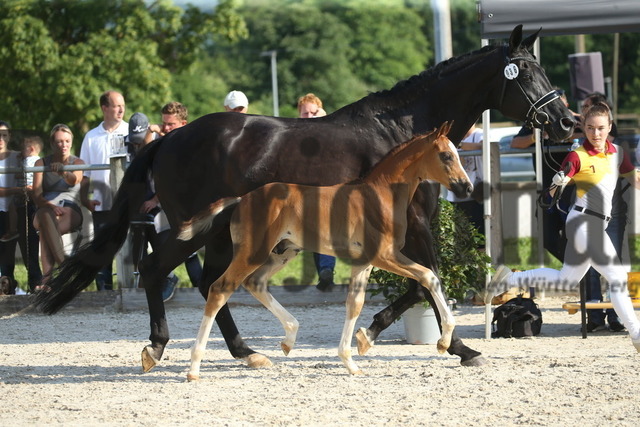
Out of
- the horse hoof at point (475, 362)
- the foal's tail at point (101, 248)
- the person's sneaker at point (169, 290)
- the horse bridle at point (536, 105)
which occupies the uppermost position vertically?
the horse bridle at point (536, 105)

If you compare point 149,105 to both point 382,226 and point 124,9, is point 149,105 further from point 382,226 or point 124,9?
point 382,226

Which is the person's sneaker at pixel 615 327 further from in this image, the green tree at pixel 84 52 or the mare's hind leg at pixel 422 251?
the green tree at pixel 84 52

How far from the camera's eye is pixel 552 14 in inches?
297

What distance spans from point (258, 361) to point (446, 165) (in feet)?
6.05

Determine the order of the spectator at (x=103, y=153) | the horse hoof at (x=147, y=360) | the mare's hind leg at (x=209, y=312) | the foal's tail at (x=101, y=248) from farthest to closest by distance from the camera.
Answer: the spectator at (x=103, y=153) < the foal's tail at (x=101, y=248) < the horse hoof at (x=147, y=360) < the mare's hind leg at (x=209, y=312)

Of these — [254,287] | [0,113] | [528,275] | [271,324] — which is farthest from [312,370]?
[0,113]

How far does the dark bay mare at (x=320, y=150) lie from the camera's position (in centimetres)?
667

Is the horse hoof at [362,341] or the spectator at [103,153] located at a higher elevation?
the spectator at [103,153]

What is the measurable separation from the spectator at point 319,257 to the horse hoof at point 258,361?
2714mm

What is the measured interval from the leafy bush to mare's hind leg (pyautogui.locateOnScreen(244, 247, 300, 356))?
1162 millimetres

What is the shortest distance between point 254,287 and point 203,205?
28.0 inches

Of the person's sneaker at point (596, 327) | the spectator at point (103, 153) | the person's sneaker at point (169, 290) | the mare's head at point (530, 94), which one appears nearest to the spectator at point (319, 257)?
the person's sneaker at point (169, 290)

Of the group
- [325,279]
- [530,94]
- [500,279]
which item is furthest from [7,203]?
[530,94]

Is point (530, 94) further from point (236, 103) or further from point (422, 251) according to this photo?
point (236, 103)
